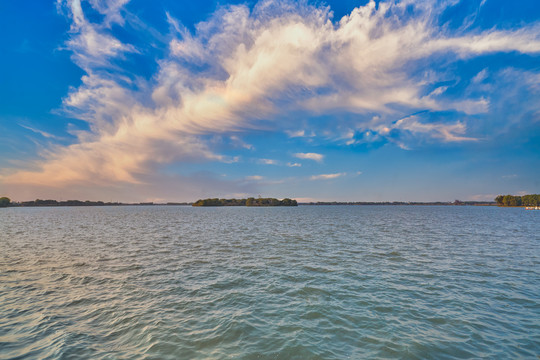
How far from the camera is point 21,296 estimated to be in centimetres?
1616

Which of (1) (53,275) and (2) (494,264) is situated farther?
(2) (494,264)

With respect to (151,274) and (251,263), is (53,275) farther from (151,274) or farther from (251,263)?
(251,263)

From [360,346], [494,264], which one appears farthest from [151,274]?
[494,264]

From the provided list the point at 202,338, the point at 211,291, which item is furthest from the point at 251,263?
the point at 202,338

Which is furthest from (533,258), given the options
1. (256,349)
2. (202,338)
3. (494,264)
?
(202,338)

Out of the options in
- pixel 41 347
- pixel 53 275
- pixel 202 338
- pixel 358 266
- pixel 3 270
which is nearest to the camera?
pixel 41 347

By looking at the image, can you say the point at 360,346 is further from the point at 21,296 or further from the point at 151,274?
the point at 21,296

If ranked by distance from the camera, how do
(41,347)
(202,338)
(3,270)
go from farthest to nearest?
(3,270) < (202,338) < (41,347)

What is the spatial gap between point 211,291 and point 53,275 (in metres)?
14.4

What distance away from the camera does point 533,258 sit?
27.8 meters

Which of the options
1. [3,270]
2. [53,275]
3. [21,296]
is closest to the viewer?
[21,296]

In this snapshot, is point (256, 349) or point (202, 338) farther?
point (202, 338)

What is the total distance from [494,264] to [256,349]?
2710 cm

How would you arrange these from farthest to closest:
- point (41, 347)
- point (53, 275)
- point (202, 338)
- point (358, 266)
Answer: point (358, 266)
point (53, 275)
point (202, 338)
point (41, 347)
